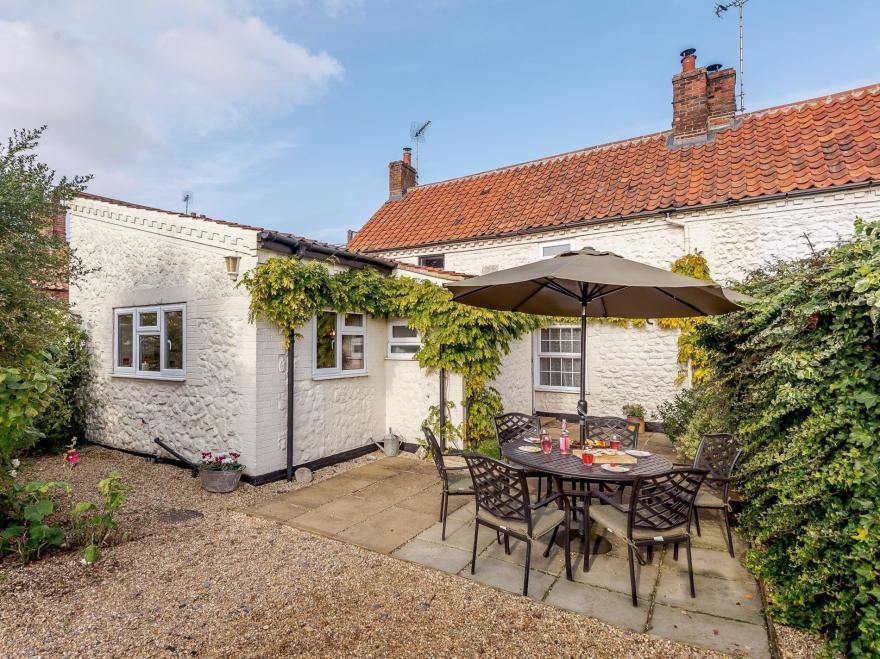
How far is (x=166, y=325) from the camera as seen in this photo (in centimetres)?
761

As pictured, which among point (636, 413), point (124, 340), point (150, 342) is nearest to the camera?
point (150, 342)

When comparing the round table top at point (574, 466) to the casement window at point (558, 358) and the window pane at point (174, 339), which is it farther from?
the casement window at point (558, 358)

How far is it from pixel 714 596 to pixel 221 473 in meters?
5.84

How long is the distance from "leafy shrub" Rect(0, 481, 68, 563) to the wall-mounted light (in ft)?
10.6

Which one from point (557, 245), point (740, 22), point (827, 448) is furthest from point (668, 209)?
point (740, 22)

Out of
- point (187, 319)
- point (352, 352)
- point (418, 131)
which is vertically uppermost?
point (418, 131)

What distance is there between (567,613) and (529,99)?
11635 mm

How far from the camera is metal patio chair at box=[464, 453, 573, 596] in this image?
3631mm

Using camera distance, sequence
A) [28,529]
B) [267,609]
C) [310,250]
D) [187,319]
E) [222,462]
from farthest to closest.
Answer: [187,319] → [310,250] → [222,462] → [28,529] → [267,609]

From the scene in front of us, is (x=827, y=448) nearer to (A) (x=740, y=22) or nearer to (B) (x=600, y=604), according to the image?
(B) (x=600, y=604)

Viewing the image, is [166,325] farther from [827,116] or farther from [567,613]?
[827,116]

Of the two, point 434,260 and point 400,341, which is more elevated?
point 434,260

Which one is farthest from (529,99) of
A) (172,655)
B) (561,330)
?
(172,655)

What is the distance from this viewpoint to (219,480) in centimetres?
619
